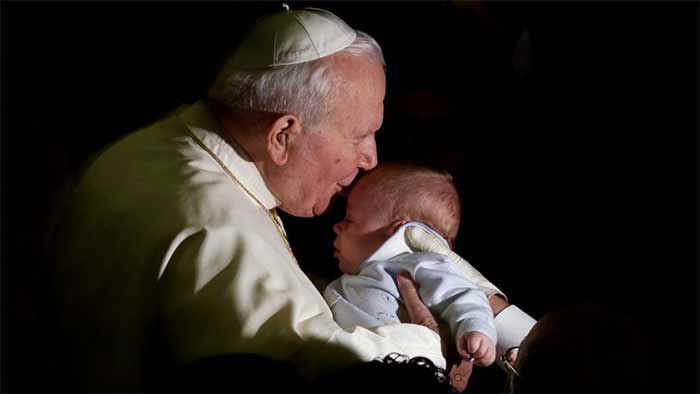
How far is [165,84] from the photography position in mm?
3705

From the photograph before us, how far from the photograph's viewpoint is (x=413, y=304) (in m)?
2.73

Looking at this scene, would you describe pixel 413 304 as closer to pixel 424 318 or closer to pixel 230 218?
pixel 424 318

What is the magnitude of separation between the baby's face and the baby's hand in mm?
582

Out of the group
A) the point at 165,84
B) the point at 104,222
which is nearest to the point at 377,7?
the point at 165,84

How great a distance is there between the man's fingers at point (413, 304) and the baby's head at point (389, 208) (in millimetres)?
229

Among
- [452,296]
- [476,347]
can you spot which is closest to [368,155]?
[452,296]

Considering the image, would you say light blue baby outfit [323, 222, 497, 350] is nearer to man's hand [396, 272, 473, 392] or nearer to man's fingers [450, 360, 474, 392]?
man's hand [396, 272, 473, 392]

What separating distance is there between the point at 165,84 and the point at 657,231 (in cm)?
216

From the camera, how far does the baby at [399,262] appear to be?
2.66 meters

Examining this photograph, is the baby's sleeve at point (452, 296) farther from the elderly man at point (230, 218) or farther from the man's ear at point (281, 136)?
the man's ear at point (281, 136)

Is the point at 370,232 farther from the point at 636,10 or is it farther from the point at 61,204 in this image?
the point at 636,10

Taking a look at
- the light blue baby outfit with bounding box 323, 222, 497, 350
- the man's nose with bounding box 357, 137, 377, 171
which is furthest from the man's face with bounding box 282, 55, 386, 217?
the light blue baby outfit with bounding box 323, 222, 497, 350

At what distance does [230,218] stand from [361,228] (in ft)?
3.06

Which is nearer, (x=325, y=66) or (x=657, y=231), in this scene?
(x=325, y=66)
